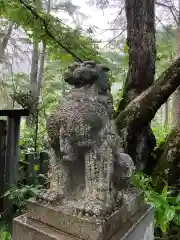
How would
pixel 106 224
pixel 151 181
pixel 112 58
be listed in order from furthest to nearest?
pixel 112 58 < pixel 151 181 < pixel 106 224

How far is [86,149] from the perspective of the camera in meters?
1.66

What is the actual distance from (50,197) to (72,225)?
0.26 metres

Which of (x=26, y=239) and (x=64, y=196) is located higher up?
(x=64, y=196)

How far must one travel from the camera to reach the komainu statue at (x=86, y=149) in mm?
1607

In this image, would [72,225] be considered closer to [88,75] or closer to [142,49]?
[88,75]

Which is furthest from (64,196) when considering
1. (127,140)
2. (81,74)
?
(127,140)

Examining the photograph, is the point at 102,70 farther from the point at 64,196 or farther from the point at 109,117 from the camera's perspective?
the point at 64,196

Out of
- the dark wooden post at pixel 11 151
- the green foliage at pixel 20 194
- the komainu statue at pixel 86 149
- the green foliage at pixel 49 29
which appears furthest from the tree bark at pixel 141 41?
the komainu statue at pixel 86 149

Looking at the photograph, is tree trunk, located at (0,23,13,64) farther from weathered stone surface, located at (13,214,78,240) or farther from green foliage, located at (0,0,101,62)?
weathered stone surface, located at (13,214,78,240)

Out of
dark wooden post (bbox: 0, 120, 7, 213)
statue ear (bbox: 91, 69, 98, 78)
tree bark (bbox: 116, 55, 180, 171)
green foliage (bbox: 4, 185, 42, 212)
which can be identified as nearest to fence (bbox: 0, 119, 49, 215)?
dark wooden post (bbox: 0, 120, 7, 213)

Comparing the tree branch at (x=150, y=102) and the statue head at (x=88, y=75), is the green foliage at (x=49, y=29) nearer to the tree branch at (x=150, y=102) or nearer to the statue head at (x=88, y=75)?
the tree branch at (x=150, y=102)

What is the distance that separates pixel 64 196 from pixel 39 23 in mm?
3304

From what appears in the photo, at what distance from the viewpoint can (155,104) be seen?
3797 millimetres

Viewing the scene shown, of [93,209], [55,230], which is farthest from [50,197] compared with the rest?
[93,209]
